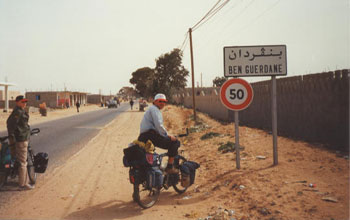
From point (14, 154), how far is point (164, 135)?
131 inches

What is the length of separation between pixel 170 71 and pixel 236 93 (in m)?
70.9

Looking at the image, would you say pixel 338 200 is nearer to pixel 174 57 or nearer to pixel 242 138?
pixel 242 138

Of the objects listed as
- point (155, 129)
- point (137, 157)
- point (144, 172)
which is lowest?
point (144, 172)

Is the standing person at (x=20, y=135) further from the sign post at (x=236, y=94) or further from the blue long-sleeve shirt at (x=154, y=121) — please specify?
the sign post at (x=236, y=94)

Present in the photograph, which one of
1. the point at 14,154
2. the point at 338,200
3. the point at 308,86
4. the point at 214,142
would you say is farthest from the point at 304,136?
the point at 14,154

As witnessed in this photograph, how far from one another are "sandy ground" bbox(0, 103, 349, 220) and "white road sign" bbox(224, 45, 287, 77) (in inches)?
85.9

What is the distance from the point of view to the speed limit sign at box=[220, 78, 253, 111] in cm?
644

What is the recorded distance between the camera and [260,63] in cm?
662

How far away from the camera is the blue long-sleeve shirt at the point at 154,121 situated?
5.08m

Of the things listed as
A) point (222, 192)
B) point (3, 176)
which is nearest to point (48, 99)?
point (3, 176)

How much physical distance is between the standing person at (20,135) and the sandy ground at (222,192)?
1.53 feet

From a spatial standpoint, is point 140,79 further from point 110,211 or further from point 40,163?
point 110,211

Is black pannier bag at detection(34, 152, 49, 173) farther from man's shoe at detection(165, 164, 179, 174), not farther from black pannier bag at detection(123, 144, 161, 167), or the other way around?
man's shoe at detection(165, 164, 179, 174)

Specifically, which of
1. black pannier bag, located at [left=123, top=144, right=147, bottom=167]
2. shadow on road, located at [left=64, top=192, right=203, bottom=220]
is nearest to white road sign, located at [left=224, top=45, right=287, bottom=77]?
black pannier bag, located at [left=123, top=144, right=147, bottom=167]
